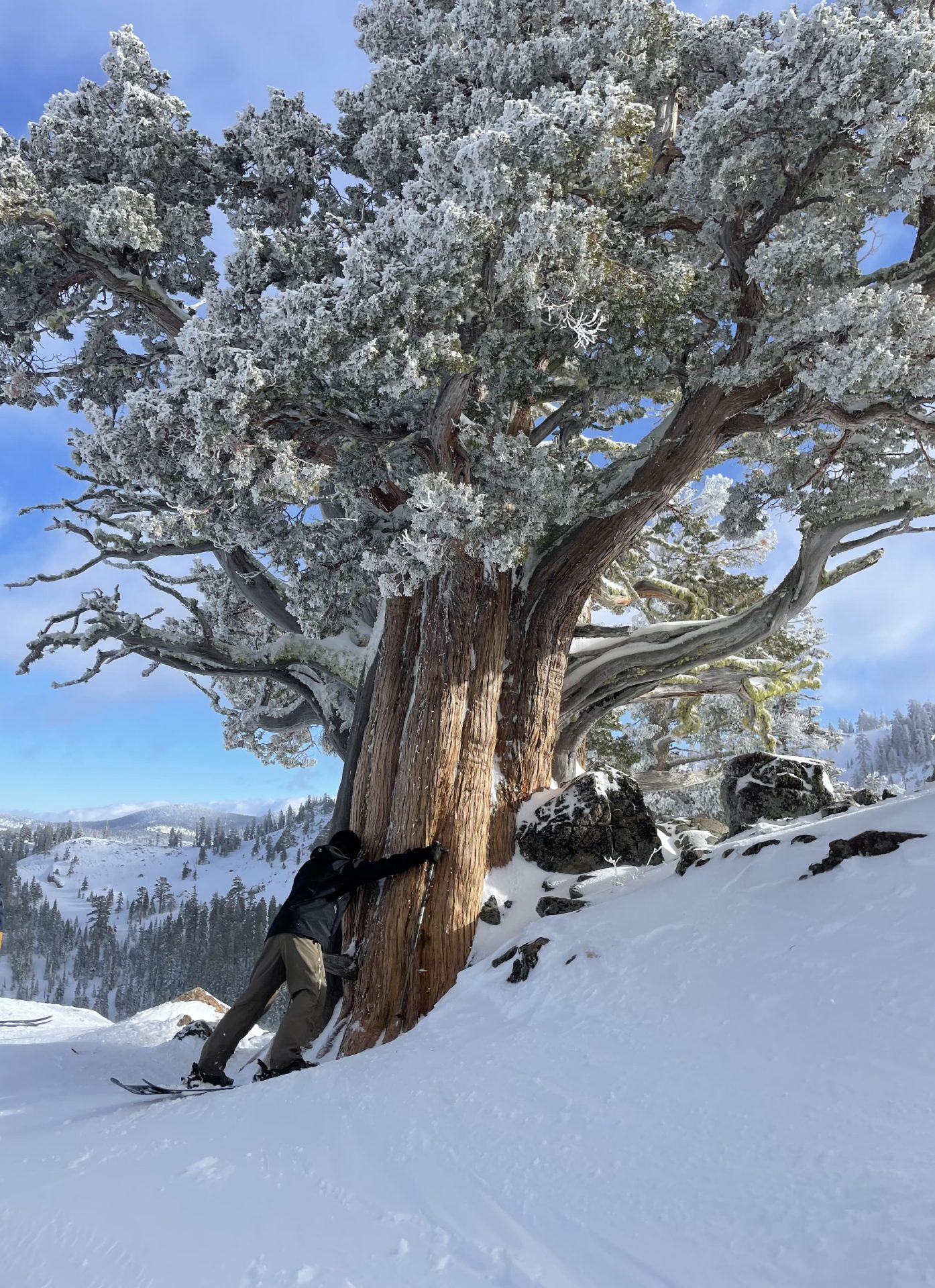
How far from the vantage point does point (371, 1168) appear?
3.07 meters

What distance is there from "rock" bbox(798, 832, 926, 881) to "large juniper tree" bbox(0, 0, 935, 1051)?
9.67ft

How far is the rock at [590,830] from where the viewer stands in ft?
22.9

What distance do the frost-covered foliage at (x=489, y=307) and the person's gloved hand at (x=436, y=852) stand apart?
7.43 ft

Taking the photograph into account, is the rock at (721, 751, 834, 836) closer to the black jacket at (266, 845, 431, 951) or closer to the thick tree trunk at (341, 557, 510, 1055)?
the thick tree trunk at (341, 557, 510, 1055)

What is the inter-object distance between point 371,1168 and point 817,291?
672 centimetres

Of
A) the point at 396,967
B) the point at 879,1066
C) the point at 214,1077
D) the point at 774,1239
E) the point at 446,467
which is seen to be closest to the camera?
the point at 774,1239

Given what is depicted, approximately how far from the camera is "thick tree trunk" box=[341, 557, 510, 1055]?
19.6 ft

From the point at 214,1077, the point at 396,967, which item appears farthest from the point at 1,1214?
the point at 396,967

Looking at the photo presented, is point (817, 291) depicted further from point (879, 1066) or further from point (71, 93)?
point (71, 93)

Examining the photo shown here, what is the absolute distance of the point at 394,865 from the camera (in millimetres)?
6188

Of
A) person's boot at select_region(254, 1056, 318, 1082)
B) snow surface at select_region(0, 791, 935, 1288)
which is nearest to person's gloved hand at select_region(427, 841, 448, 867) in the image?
snow surface at select_region(0, 791, 935, 1288)

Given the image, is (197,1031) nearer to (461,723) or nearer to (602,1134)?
(461,723)

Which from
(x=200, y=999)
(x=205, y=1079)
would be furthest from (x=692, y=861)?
(x=200, y=999)

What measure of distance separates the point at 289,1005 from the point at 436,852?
5.22 feet
